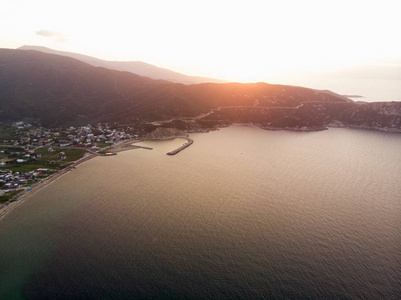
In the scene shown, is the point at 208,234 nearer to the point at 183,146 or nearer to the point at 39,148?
the point at 183,146

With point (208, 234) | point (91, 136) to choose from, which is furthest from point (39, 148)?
point (208, 234)

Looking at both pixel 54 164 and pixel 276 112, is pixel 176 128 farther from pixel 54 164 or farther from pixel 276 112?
pixel 276 112

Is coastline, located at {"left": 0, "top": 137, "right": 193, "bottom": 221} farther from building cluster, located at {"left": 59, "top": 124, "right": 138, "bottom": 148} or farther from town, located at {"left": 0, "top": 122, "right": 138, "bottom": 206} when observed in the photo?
building cluster, located at {"left": 59, "top": 124, "right": 138, "bottom": 148}

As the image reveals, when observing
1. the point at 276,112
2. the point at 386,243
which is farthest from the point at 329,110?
the point at 386,243

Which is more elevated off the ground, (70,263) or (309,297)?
(309,297)

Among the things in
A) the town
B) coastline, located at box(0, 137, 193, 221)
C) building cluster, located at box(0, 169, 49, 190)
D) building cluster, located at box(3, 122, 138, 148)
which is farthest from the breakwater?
building cluster, located at box(0, 169, 49, 190)
